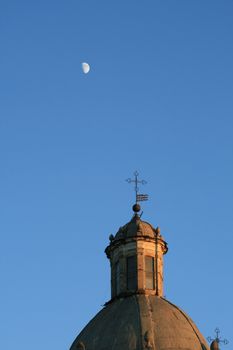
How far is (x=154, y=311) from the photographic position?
79438 mm

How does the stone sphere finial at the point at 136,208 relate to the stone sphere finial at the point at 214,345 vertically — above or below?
above

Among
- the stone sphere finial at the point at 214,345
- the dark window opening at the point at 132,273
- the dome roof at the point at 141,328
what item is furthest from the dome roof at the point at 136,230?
the stone sphere finial at the point at 214,345

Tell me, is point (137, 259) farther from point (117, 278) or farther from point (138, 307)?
point (138, 307)

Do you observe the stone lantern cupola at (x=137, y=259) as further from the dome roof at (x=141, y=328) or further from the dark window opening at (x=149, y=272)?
the dome roof at (x=141, y=328)

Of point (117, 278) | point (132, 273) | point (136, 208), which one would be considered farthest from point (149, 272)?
point (136, 208)

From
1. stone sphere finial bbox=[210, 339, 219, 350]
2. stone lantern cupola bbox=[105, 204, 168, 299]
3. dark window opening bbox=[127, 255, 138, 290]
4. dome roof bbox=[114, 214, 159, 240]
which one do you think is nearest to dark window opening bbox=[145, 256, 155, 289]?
stone lantern cupola bbox=[105, 204, 168, 299]

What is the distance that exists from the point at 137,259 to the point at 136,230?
2183mm

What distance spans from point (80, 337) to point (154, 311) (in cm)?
531

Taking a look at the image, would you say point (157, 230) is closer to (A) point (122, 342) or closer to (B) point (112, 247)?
(B) point (112, 247)

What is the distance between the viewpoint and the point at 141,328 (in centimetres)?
7744

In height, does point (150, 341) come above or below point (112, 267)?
below

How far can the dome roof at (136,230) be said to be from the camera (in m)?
85.5

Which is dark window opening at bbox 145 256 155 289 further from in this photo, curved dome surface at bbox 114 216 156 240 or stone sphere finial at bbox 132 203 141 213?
stone sphere finial at bbox 132 203 141 213

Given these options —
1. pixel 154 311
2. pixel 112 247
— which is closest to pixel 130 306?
pixel 154 311
